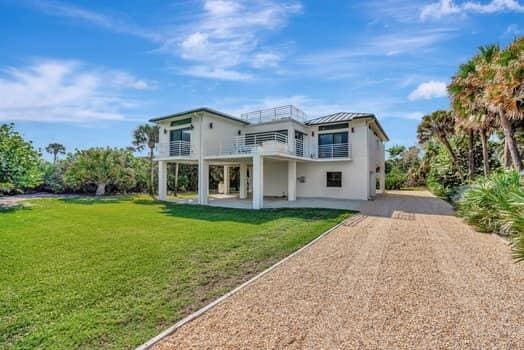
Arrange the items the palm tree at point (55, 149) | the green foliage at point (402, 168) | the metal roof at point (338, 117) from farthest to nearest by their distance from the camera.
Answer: the palm tree at point (55, 149)
the green foliage at point (402, 168)
the metal roof at point (338, 117)

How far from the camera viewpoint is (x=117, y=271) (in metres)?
5.62

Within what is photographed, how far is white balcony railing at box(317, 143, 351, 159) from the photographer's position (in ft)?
67.7

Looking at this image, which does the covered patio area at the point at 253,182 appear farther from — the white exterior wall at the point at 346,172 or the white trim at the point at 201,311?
the white trim at the point at 201,311

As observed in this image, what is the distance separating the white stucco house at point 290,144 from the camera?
19578mm

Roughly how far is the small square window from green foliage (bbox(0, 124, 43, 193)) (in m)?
20.8

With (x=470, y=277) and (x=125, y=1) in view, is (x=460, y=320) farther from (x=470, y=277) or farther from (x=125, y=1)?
(x=125, y=1)

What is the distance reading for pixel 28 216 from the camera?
12.5m

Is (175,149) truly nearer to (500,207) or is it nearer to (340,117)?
(340,117)

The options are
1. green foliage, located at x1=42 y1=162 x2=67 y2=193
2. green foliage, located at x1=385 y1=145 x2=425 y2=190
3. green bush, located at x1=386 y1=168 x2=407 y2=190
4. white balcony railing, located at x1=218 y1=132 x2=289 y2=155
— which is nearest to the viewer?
white balcony railing, located at x1=218 y1=132 x2=289 y2=155

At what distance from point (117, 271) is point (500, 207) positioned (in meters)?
10.7

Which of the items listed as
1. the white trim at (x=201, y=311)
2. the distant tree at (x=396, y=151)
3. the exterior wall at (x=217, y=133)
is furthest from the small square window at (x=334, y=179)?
the distant tree at (x=396, y=151)

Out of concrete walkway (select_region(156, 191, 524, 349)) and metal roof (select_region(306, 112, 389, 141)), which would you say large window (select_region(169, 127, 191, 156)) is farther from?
concrete walkway (select_region(156, 191, 524, 349))

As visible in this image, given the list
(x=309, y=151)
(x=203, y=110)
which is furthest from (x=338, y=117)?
(x=203, y=110)

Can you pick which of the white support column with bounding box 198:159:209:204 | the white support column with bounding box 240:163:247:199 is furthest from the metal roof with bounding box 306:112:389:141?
the white support column with bounding box 198:159:209:204
